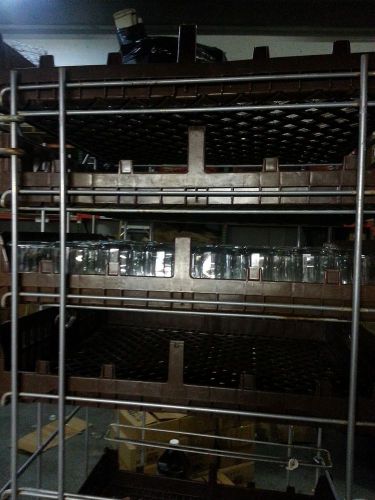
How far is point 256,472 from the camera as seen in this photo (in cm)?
208

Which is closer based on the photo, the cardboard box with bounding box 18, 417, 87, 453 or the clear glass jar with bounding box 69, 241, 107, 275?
the clear glass jar with bounding box 69, 241, 107, 275

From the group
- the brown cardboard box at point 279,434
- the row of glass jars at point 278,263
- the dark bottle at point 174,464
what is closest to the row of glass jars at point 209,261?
the row of glass jars at point 278,263

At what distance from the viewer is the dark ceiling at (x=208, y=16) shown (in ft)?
5.00

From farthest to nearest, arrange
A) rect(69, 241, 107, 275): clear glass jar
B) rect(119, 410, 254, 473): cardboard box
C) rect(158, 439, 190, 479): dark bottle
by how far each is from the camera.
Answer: rect(119, 410, 254, 473): cardboard box < rect(158, 439, 190, 479): dark bottle < rect(69, 241, 107, 275): clear glass jar

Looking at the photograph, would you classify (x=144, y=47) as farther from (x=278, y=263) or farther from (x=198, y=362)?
(x=198, y=362)

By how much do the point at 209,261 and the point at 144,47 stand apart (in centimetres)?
55

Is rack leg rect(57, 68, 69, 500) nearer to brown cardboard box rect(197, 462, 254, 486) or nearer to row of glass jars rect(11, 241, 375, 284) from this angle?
row of glass jars rect(11, 241, 375, 284)

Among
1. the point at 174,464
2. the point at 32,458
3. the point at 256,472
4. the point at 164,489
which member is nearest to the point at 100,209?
the point at 32,458

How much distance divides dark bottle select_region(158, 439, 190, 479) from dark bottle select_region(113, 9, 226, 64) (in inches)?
62.4

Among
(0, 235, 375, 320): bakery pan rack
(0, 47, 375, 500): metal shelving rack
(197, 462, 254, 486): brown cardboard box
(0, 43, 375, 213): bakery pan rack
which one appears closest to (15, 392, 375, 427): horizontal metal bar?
(0, 47, 375, 500): metal shelving rack

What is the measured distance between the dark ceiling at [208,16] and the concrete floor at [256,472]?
201 cm

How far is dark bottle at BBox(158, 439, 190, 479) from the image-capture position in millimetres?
1637

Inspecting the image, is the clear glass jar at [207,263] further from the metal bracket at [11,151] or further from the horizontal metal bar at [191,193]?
the metal bracket at [11,151]

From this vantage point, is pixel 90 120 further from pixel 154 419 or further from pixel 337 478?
pixel 337 478
